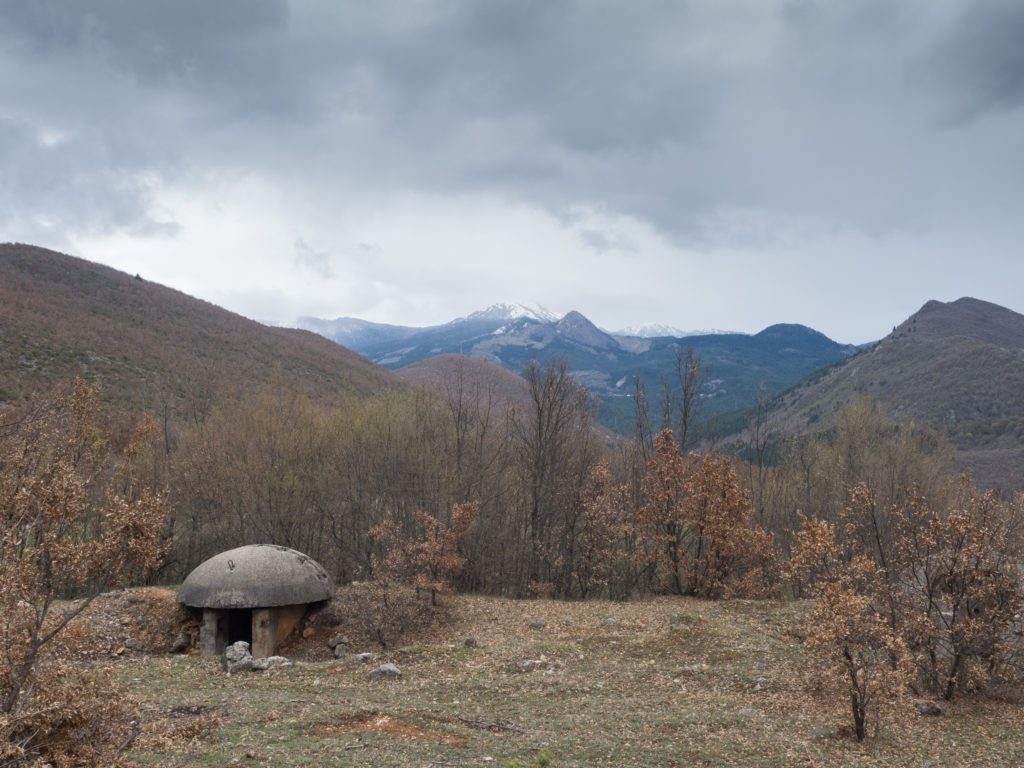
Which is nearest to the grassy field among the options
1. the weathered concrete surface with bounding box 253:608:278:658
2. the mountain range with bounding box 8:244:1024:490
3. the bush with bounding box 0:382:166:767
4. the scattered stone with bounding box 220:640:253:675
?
the scattered stone with bounding box 220:640:253:675

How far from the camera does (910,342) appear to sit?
387 feet

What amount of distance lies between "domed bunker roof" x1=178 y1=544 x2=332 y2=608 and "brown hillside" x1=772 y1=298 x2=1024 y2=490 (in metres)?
51.7

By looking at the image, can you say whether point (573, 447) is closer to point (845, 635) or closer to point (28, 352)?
point (845, 635)

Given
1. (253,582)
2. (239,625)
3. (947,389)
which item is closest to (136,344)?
(239,625)

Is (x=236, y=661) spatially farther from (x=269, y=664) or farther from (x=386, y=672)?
(x=386, y=672)

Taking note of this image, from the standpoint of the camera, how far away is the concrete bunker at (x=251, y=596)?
702 inches

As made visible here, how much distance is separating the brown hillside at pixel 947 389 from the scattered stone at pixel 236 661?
177 ft

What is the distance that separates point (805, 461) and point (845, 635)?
3044 centimetres

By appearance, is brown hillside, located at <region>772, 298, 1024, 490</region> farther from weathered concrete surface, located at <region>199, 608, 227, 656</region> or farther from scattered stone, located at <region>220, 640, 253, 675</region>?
scattered stone, located at <region>220, 640, 253, 675</region>

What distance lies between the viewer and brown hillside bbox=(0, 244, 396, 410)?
4434 cm

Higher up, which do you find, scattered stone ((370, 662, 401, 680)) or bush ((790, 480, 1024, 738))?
bush ((790, 480, 1024, 738))

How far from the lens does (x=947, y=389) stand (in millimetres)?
90500

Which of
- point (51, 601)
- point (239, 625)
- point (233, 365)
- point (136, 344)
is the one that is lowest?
point (239, 625)

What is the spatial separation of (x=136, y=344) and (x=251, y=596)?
1712 inches
